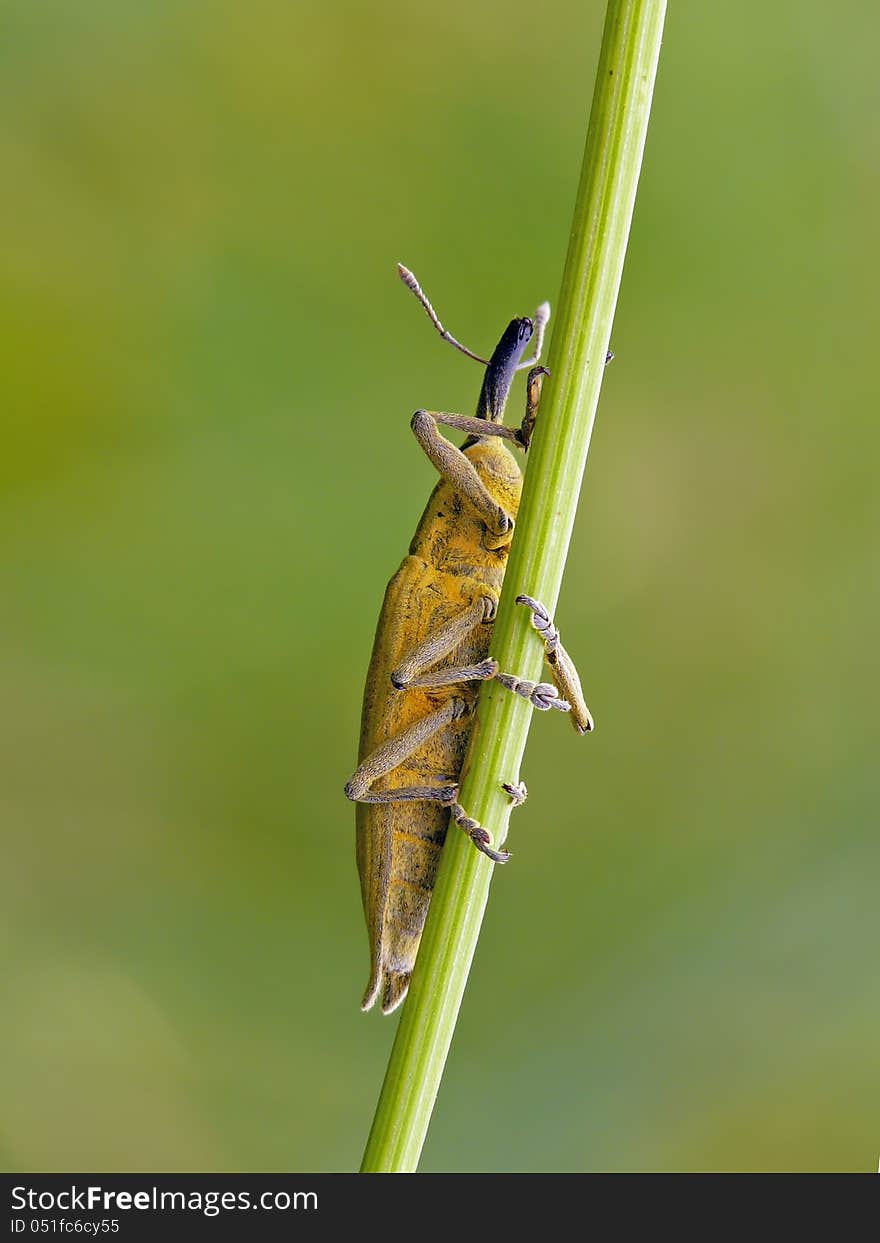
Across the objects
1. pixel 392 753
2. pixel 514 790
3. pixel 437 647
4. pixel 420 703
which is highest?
pixel 437 647

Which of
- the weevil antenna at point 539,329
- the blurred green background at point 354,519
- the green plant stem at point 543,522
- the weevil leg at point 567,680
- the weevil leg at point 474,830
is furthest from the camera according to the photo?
the blurred green background at point 354,519

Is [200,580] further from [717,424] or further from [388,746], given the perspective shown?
[717,424]

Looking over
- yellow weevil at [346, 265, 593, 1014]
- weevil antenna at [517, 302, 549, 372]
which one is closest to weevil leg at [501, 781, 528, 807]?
yellow weevil at [346, 265, 593, 1014]

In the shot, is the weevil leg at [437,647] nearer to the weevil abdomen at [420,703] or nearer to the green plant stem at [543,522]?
the weevil abdomen at [420,703]

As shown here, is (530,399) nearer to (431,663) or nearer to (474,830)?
(431,663)

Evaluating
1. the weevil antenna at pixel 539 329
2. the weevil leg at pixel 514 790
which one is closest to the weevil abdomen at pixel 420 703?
the weevil antenna at pixel 539 329

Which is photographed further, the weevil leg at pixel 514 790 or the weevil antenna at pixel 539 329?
the weevil antenna at pixel 539 329

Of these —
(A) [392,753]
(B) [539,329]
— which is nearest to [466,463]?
(B) [539,329]
